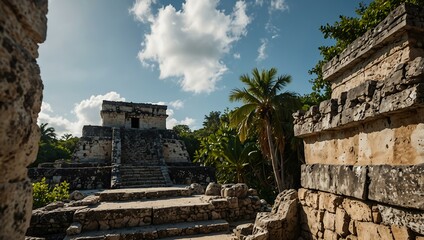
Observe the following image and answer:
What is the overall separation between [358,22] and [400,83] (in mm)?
9154

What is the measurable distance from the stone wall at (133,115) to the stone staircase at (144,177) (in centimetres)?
832

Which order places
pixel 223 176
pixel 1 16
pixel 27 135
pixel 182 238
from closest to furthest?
pixel 1 16
pixel 27 135
pixel 182 238
pixel 223 176

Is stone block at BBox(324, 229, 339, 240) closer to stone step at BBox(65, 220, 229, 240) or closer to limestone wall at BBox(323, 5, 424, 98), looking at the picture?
limestone wall at BBox(323, 5, 424, 98)

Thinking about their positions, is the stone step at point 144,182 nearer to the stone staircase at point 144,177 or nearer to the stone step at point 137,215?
the stone staircase at point 144,177

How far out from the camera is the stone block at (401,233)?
6.97 feet

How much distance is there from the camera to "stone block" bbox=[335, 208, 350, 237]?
296 cm

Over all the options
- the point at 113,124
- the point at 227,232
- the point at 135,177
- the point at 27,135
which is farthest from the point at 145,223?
the point at 113,124

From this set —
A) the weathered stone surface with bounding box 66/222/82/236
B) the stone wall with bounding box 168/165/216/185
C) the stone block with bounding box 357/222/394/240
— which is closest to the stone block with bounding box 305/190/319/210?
the stone block with bounding box 357/222/394/240

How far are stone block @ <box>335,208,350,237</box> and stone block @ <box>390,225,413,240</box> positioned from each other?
69 centimetres

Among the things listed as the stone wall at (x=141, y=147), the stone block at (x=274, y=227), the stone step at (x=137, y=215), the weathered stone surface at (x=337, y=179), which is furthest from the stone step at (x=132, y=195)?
the stone wall at (x=141, y=147)

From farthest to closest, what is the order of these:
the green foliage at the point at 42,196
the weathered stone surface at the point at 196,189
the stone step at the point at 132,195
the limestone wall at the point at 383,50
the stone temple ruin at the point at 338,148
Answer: the weathered stone surface at the point at 196,189 → the stone step at the point at 132,195 → the green foliage at the point at 42,196 → the limestone wall at the point at 383,50 → the stone temple ruin at the point at 338,148

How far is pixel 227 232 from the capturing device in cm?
591

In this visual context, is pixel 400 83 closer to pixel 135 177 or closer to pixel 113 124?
pixel 135 177

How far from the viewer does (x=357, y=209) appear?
9.16 feet
